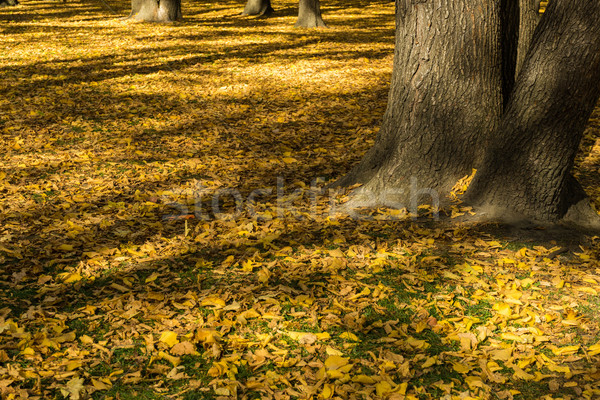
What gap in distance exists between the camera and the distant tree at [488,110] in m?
4.16

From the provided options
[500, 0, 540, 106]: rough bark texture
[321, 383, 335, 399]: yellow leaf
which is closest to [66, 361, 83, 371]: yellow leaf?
[321, 383, 335, 399]: yellow leaf

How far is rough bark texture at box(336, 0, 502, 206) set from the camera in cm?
465

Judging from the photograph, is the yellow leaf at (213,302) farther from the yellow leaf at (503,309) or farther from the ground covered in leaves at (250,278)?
the yellow leaf at (503,309)

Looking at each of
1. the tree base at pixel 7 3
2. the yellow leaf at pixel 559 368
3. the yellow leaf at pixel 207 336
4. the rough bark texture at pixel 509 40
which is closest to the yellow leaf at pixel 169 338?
the yellow leaf at pixel 207 336

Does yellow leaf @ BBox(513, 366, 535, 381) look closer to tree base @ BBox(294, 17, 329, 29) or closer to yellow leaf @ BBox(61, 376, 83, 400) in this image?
yellow leaf @ BBox(61, 376, 83, 400)

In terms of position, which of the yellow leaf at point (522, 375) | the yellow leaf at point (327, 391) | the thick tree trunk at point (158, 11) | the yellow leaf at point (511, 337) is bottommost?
the yellow leaf at point (327, 391)

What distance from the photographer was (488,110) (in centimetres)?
481

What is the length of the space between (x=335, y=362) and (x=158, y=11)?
55.2 ft

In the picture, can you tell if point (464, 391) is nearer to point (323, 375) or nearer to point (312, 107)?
point (323, 375)

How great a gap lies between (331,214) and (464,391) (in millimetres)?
2284

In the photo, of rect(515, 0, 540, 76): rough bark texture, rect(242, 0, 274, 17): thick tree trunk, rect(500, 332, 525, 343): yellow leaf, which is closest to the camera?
rect(500, 332, 525, 343): yellow leaf

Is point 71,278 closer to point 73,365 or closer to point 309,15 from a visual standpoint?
point 73,365

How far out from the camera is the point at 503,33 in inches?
188

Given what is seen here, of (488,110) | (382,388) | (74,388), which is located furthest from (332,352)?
(488,110)
